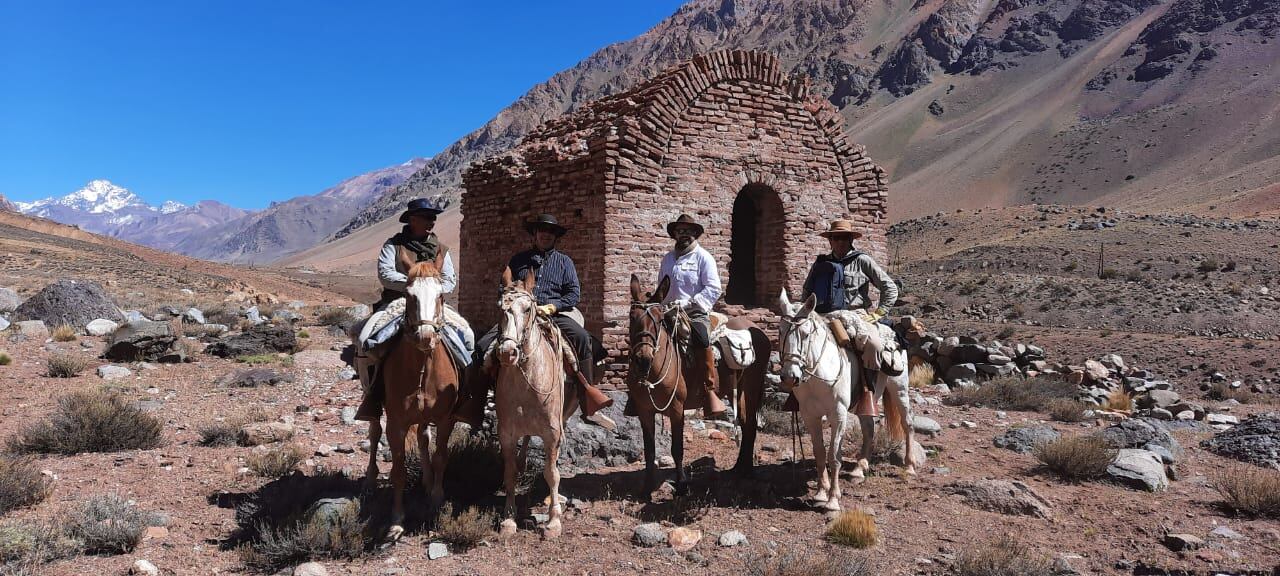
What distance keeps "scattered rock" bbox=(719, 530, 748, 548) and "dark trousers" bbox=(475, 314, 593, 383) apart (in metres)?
1.75

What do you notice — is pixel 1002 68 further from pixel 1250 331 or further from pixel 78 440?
pixel 78 440

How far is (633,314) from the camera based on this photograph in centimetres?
582

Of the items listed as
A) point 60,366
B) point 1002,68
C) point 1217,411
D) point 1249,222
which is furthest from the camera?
point 1002,68

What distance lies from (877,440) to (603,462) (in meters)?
3.17

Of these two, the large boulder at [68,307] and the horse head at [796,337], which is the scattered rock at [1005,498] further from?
the large boulder at [68,307]

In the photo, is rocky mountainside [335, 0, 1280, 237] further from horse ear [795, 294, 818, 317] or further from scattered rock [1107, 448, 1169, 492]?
horse ear [795, 294, 818, 317]

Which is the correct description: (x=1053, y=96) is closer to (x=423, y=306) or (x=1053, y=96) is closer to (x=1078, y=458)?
(x=1078, y=458)

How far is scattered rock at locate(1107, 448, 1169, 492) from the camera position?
7.08m

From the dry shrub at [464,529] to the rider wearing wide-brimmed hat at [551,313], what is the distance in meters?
0.81

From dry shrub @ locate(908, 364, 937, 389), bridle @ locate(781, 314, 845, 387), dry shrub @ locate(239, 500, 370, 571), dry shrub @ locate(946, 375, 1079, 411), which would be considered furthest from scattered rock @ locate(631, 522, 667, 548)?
dry shrub @ locate(908, 364, 937, 389)

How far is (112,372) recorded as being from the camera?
1082 centimetres

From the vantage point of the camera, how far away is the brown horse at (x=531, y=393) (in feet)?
16.6

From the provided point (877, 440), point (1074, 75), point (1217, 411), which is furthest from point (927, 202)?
point (877, 440)

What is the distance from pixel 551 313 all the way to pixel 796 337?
80.0 inches
